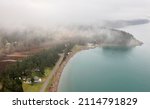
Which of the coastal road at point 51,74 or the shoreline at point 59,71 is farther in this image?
the shoreline at point 59,71

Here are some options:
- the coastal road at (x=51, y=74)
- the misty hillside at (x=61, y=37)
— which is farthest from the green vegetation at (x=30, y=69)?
the misty hillside at (x=61, y=37)

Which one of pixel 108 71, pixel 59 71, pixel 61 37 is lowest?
pixel 108 71

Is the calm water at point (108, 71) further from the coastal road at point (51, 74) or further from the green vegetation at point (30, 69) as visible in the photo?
the green vegetation at point (30, 69)

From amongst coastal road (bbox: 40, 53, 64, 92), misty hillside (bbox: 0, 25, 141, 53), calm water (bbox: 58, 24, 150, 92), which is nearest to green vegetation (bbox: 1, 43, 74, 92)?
coastal road (bbox: 40, 53, 64, 92)

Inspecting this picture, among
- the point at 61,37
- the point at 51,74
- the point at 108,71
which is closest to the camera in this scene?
the point at 51,74

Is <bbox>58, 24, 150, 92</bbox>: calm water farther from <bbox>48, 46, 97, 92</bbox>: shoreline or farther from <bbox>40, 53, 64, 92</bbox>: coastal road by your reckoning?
<bbox>40, 53, 64, 92</bbox>: coastal road

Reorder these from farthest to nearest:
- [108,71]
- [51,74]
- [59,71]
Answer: [108,71]
[59,71]
[51,74]

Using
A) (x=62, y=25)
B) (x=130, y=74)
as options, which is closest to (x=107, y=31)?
(x=62, y=25)

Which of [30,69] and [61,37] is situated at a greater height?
[61,37]

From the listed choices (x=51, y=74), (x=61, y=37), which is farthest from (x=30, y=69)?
(x=61, y=37)

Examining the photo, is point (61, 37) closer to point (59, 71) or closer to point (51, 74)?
point (59, 71)
